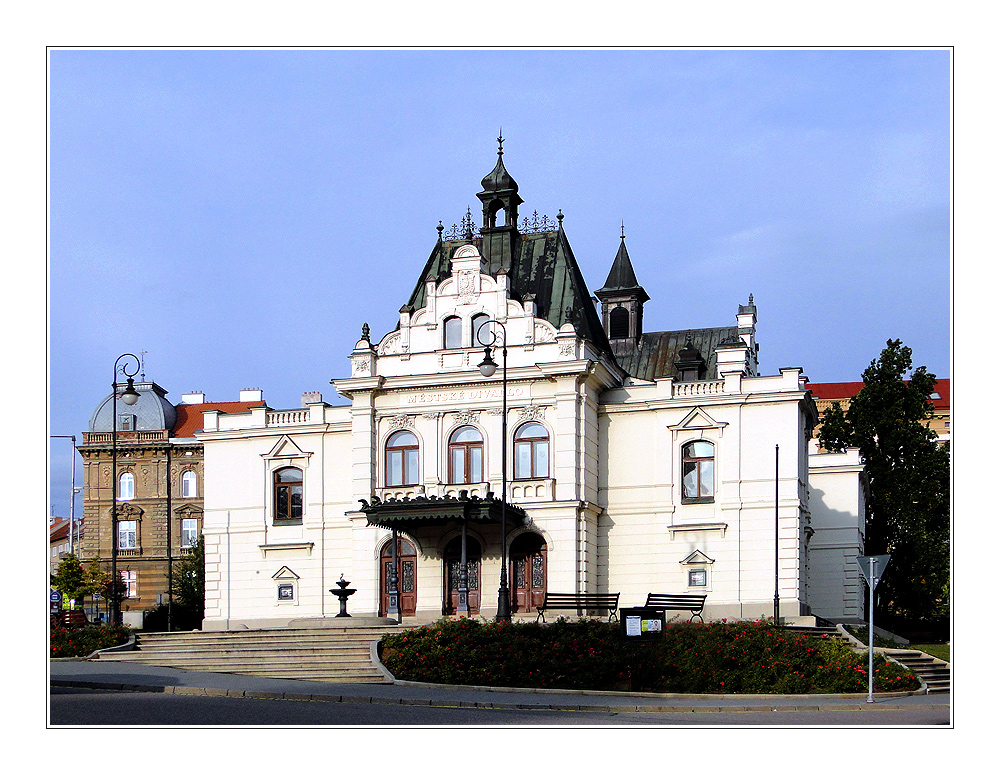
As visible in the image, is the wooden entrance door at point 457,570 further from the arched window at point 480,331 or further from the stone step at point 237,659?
the stone step at point 237,659

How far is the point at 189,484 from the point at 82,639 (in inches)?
1735

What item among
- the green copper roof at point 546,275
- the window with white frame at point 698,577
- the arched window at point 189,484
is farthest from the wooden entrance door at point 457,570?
the arched window at point 189,484

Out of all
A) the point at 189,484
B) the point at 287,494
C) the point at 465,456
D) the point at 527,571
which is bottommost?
the point at 527,571

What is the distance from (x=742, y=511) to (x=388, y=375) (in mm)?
12487

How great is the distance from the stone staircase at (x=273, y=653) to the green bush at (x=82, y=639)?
1.94 ft

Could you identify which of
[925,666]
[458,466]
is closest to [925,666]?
[925,666]

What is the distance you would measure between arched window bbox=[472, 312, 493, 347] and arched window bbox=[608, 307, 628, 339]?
915 cm

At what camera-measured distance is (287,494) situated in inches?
1855

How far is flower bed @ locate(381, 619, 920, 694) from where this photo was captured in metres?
27.6

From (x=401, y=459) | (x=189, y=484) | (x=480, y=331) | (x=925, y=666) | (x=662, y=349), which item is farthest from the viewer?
(x=189, y=484)

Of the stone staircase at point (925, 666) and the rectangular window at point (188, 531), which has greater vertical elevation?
the rectangular window at point (188, 531)

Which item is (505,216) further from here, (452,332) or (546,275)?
(452,332)

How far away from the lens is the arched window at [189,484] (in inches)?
3076
